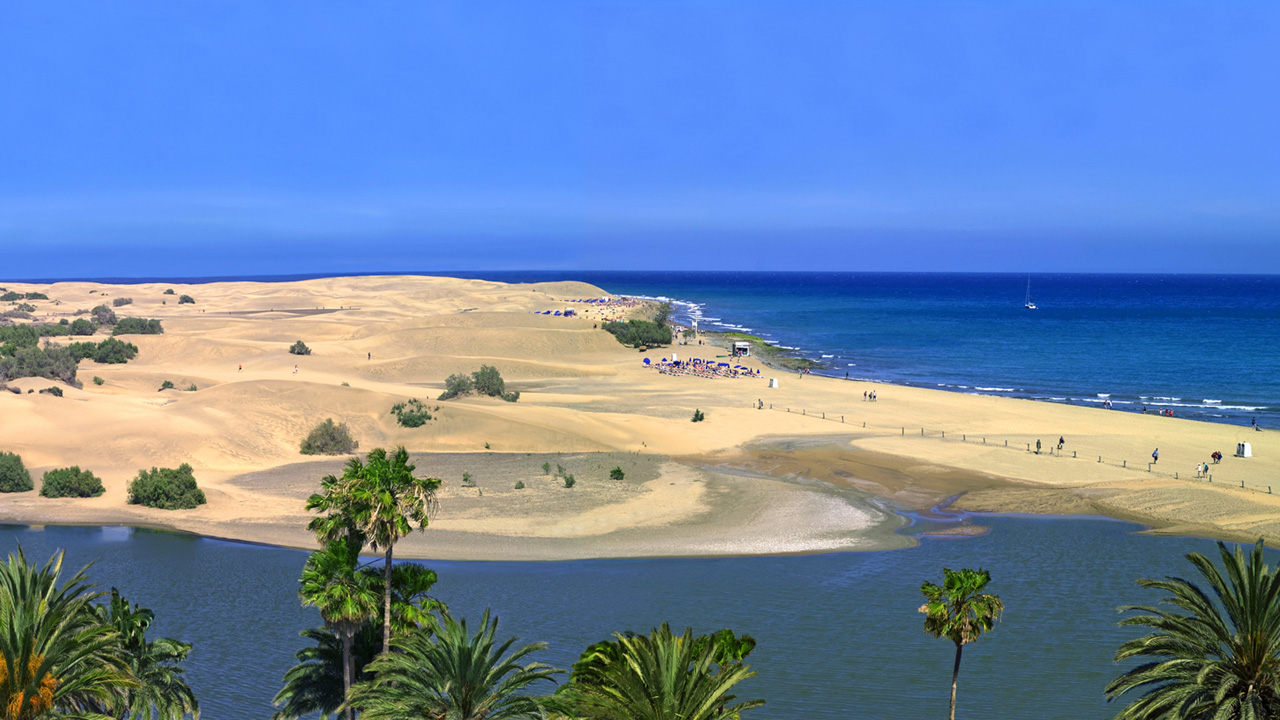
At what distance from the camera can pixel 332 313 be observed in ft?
466

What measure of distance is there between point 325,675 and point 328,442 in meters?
37.3

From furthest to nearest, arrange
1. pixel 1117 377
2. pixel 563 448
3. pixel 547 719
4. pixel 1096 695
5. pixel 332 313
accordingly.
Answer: pixel 332 313, pixel 1117 377, pixel 563 448, pixel 1096 695, pixel 547 719

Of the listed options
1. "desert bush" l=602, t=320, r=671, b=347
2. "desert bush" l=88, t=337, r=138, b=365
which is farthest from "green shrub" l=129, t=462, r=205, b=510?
"desert bush" l=602, t=320, r=671, b=347

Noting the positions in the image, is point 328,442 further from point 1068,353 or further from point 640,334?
point 1068,353

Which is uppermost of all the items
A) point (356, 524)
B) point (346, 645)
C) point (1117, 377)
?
point (1117, 377)

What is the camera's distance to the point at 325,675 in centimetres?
1920

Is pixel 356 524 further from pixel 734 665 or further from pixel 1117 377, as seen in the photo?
pixel 1117 377

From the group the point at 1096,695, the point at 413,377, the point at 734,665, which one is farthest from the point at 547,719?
the point at 413,377

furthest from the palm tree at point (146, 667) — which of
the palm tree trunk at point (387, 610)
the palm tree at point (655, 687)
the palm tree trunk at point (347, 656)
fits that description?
the palm tree at point (655, 687)

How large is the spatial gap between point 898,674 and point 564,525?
17.3 metres

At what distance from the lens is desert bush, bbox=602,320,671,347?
368 feet

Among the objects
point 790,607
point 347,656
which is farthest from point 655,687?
point 790,607

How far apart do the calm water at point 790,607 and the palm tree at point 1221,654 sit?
863 centimetres

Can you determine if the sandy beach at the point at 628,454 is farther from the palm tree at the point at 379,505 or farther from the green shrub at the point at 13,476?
the palm tree at the point at 379,505
